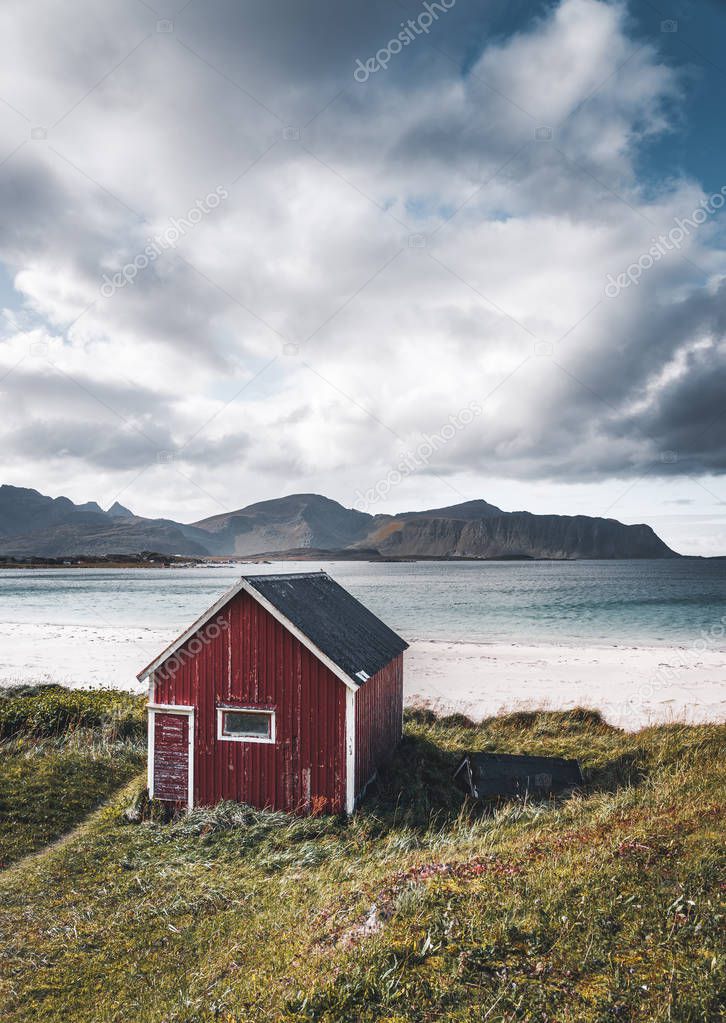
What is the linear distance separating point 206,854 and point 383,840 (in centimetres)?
325

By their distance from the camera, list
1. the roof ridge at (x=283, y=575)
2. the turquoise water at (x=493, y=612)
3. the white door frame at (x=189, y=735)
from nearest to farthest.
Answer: the white door frame at (x=189, y=735)
the roof ridge at (x=283, y=575)
the turquoise water at (x=493, y=612)

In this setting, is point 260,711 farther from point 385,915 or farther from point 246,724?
point 385,915

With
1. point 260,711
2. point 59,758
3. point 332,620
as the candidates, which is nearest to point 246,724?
point 260,711

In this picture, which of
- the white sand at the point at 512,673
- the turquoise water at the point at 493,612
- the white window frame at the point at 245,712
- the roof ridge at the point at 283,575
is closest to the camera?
the white window frame at the point at 245,712

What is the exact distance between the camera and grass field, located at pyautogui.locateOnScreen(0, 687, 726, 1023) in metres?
5.38

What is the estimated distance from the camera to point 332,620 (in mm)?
15250

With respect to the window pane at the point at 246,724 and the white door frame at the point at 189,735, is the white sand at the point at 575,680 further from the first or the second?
the white door frame at the point at 189,735

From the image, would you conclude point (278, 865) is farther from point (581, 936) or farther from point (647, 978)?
point (647, 978)

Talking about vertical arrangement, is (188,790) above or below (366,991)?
below

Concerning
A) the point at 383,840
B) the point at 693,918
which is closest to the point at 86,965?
the point at 383,840

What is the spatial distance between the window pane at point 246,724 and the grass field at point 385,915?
1517 millimetres

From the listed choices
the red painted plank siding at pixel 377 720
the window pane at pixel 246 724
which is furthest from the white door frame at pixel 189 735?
the red painted plank siding at pixel 377 720

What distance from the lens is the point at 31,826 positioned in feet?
40.2

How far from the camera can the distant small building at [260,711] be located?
1275 cm
